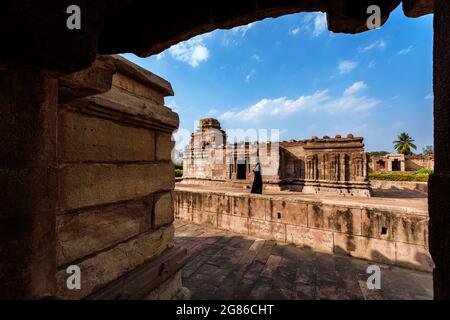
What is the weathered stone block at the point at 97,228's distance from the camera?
4.27 feet

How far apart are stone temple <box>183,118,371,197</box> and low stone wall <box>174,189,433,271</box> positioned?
19.8ft

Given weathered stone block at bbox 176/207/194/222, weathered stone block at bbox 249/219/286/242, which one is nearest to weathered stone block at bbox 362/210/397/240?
weathered stone block at bbox 249/219/286/242

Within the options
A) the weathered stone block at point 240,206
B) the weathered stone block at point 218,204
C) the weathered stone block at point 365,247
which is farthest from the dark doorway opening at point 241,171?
the weathered stone block at point 365,247

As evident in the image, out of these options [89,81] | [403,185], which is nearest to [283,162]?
[403,185]

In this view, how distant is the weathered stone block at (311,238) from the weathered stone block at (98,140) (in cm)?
385

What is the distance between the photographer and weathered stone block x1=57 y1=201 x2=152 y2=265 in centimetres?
130

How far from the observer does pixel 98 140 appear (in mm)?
1544

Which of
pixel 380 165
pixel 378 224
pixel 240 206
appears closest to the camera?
pixel 378 224

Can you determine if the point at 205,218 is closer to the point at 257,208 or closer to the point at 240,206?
the point at 240,206

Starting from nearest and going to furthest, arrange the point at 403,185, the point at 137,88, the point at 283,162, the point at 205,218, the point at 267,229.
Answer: the point at 137,88
the point at 267,229
the point at 205,218
the point at 283,162
the point at 403,185

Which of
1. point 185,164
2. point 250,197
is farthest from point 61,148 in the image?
point 185,164

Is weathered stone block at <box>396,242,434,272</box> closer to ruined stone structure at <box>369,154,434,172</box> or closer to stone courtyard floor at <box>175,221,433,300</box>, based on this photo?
stone courtyard floor at <box>175,221,433,300</box>

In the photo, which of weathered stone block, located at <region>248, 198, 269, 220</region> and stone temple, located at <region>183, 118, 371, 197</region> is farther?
stone temple, located at <region>183, 118, 371, 197</region>

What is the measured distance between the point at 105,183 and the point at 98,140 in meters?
0.35
